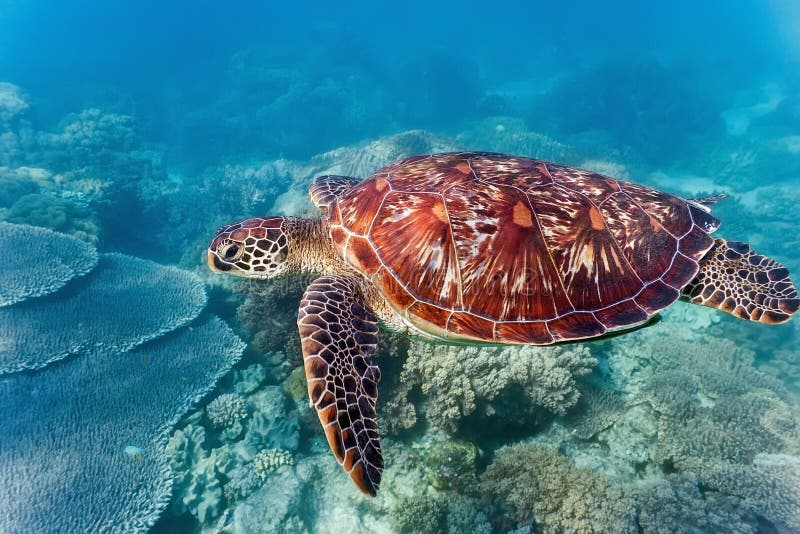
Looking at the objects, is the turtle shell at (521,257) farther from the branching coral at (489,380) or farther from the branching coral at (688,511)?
the branching coral at (688,511)

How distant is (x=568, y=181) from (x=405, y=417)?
2.82 meters

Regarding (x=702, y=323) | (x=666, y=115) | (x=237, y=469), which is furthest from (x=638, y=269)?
(x=666, y=115)

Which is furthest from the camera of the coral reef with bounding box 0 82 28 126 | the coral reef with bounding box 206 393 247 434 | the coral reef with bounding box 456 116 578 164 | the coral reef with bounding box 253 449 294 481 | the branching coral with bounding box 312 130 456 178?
the coral reef with bounding box 0 82 28 126

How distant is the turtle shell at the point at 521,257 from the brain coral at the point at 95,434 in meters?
3.28

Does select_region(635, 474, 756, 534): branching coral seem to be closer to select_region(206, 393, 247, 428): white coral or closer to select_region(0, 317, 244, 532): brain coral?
select_region(206, 393, 247, 428): white coral

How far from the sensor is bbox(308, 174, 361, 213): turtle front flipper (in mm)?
3439

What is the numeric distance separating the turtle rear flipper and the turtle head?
312cm

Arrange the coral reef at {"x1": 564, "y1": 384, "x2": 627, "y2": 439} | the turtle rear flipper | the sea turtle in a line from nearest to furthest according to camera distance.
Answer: the sea turtle < the turtle rear flipper < the coral reef at {"x1": 564, "y1": 384, "x2": 627, "y2": 439}

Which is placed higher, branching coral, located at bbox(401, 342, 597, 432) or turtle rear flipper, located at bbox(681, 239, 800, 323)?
turtle rear flipper, located at bbox(681, 239, 800, 323)

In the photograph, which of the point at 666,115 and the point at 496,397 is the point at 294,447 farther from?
the point at 666,115

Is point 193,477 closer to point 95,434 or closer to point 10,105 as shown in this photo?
point 95,434

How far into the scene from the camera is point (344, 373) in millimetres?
2021

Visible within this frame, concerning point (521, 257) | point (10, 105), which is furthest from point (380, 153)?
point (10, 105)

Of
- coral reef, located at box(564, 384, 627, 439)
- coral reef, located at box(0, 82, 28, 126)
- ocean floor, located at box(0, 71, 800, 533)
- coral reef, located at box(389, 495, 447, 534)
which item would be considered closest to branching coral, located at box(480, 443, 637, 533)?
ocean floor, located at box(0, 71, 800, 533)
